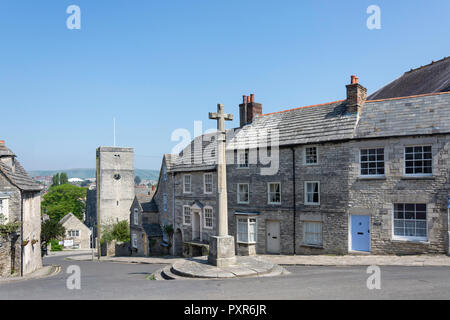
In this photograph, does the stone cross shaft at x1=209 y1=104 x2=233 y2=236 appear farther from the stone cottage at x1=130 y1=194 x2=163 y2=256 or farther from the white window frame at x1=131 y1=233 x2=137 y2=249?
the white window frame at x1=131 y1=233 x2=137 y2=249

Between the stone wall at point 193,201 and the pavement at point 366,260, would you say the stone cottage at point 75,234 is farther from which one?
the pavement at point 366,260

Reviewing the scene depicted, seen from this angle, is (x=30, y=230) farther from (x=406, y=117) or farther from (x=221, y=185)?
(x=406, y=117)

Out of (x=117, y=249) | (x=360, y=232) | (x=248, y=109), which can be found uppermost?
(x=248, y=109)

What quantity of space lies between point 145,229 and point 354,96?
79.0ft

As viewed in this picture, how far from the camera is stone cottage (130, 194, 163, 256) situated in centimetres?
3450

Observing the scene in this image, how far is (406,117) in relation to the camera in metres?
18.8

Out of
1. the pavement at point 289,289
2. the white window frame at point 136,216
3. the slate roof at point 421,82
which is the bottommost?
the white window frame at point 136,216

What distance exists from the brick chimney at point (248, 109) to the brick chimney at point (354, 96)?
834 centimetres

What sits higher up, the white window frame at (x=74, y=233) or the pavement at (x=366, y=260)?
the pavement at (x=366, y=260)

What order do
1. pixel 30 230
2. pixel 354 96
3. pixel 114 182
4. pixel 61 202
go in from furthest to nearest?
pixel 61 202
pixel 114 182
pixel 30 230
pixel 354 96

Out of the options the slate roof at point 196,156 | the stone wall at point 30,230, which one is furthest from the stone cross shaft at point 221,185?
the stone wall at point 30,230

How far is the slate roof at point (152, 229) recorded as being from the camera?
114 feet

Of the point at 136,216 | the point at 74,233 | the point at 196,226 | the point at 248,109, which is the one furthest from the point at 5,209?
the point at 74,233
